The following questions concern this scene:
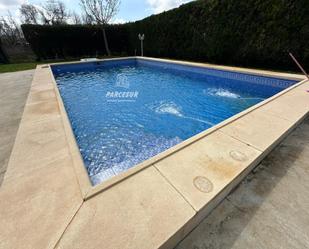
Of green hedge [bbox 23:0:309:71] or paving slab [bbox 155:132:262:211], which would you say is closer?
paving slab [bbox 155:132:262:211]

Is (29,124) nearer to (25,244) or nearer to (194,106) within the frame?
(25,244)

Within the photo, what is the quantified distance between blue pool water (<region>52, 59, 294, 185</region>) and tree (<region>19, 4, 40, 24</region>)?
1062 inches

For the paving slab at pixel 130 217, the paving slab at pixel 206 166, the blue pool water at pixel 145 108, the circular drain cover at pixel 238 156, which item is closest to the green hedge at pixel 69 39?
the blue pool water at pixel 145 108

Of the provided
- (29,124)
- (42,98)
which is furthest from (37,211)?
(42,98)

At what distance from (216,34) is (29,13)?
104ft

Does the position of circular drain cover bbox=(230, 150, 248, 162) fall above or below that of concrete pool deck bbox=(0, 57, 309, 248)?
below

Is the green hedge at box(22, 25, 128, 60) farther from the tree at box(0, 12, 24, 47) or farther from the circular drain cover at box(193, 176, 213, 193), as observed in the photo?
the circular drain cover at box(193, 176, 213, 193)

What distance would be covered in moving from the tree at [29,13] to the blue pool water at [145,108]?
2698 centimetres

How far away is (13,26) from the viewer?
74.6 ft

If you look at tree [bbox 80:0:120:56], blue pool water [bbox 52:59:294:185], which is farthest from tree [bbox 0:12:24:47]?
blue pool water [bbox 52:59:294:185]

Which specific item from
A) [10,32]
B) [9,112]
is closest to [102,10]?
[10,32]

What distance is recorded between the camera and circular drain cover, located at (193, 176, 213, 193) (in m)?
1.74

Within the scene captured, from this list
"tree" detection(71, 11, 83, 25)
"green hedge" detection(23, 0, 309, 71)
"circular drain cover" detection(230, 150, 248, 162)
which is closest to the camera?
"circular drain cover" detection(230, 150, 248, 162)

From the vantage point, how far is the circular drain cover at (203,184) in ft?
5.70
